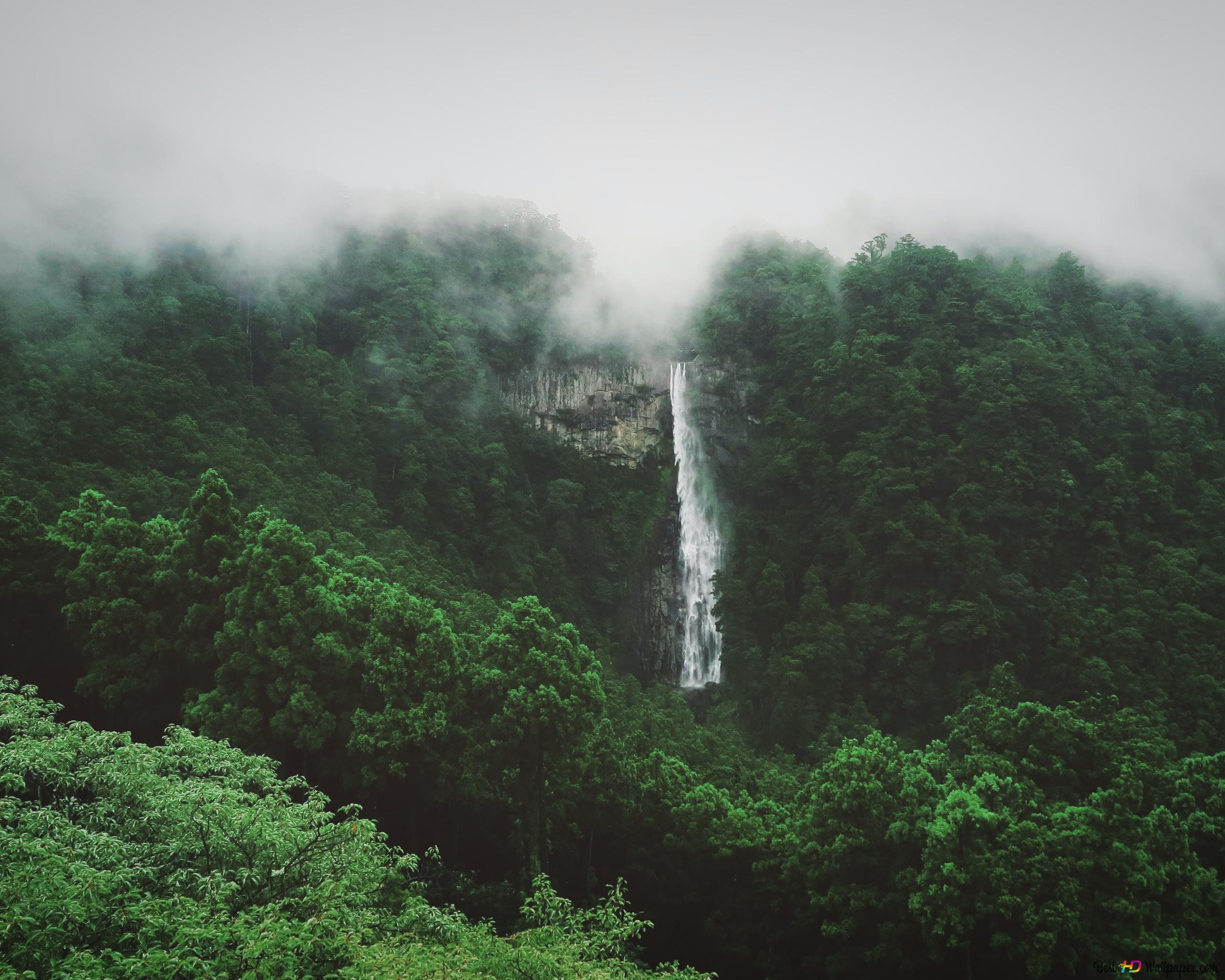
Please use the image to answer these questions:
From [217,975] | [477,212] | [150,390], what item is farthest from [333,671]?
[477,212]

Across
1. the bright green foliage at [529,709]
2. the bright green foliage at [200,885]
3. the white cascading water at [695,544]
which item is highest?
the white cascading water at [695,544]

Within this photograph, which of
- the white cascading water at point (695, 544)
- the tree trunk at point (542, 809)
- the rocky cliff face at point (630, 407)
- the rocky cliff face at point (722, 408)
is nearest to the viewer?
the tree trunk at point (542, 809)

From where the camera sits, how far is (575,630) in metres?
20.1

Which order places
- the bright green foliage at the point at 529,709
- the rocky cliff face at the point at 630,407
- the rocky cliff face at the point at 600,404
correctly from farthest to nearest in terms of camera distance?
the rocky cliff face at the point at 600,404, the rocky cliff face at the point at 630,407, the bright green foliage at the point at 529,709

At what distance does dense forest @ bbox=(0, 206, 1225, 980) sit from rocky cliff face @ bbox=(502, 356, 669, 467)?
1094mm

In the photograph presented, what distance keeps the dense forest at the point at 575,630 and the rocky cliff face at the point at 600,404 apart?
1.09 metres

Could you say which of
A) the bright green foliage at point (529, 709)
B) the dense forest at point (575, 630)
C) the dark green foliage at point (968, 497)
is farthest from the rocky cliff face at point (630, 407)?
the bright green foliage at point (529, 709)

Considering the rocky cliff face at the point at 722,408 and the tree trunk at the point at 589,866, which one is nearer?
the tree trunk at the point at 589,866

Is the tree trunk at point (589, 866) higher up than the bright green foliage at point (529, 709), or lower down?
lower down

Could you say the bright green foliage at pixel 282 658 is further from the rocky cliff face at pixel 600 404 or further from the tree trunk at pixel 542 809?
the rocky cliff face at pixel 600 404

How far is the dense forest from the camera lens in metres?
10.8

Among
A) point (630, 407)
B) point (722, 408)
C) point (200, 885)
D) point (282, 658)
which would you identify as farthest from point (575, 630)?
point (722, 408)

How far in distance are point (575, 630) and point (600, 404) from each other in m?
32.9

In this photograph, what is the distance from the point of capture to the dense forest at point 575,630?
→ 10.8m
